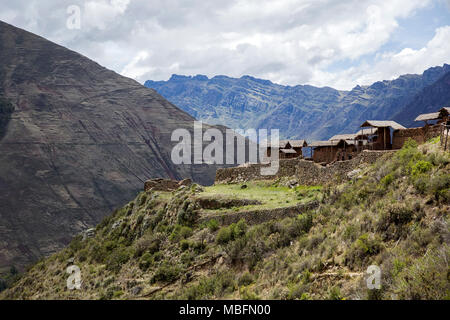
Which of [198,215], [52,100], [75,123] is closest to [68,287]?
[198,215]

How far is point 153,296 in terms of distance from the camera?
1802 centimetres

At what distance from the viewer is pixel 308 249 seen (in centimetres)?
1527

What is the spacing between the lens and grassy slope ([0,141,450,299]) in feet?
36.5

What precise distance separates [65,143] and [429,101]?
138618 mm

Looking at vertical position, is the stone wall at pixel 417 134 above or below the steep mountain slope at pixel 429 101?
below

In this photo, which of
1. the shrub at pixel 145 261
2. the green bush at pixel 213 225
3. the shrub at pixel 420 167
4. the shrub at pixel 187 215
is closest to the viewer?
the shrub at pixel 420 167

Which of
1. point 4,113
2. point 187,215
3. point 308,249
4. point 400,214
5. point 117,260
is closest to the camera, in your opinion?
point 400,214

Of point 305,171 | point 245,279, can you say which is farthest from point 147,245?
point 305,171

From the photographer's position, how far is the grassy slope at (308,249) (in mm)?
11117

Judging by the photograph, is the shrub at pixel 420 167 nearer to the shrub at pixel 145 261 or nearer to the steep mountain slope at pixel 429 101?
the shrub at pixel 145 261

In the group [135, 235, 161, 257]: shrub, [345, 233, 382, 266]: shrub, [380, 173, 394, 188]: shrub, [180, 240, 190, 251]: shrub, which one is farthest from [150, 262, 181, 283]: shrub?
[380, 173, 394, 188]: shrub

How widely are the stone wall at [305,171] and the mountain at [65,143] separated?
1825 inches

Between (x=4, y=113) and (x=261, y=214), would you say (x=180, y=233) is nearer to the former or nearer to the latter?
(x=261, y=214)

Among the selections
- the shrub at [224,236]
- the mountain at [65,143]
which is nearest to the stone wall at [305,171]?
the shrub at [224,236]
